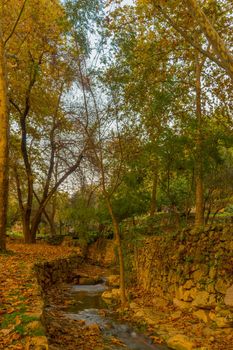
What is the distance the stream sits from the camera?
→ 7105mm

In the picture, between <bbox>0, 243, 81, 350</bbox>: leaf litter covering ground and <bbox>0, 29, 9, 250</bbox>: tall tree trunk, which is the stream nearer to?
<bbox>0, 243, 81, 350</bbox>: leaf litter covering ground

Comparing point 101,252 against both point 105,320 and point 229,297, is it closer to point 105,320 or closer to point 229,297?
point 105,320

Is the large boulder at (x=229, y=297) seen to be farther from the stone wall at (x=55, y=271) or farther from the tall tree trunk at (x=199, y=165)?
the stone wall at (x=55, y=271)

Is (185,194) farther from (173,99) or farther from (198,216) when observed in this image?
(173,99)

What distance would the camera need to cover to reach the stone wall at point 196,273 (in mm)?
8284

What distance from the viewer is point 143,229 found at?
1692 centimetres

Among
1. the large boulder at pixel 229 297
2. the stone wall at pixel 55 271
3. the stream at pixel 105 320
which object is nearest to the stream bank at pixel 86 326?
the stream at pixel 105 320

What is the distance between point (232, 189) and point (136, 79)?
5.31 metres

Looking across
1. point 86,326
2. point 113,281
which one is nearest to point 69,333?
point 86,326

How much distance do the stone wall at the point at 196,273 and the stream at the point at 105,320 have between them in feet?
5.33

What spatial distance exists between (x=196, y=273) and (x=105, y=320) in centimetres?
272

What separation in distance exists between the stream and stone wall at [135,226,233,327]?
1623 mm

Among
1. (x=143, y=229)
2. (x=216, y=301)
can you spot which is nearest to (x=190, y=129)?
(x=216, y=301)

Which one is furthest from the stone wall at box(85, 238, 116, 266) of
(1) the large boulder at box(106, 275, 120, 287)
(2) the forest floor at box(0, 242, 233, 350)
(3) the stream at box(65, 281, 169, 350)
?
(2) the forest floor at box(0, 242, 233, 350)
